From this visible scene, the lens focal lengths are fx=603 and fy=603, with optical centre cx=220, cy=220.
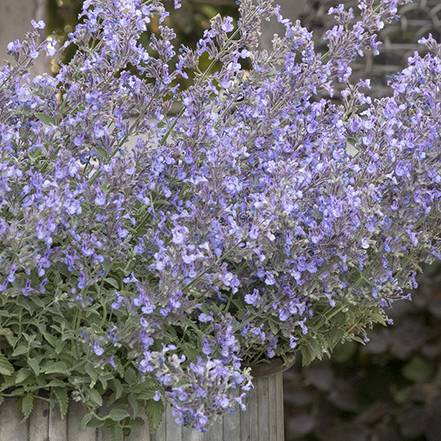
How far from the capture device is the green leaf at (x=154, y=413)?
99 centimetres

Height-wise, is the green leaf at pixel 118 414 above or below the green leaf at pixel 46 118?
below

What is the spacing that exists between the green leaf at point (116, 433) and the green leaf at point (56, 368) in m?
0.13

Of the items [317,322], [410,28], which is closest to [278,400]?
[317,322]

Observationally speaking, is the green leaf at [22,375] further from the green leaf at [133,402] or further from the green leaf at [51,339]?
the green leaf at [133,402]

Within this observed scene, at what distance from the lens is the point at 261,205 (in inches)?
33.8

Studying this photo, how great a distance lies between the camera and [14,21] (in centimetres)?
319

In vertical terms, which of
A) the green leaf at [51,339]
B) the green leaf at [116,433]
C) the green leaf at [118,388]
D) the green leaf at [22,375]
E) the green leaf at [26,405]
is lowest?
the green leaf at [116,433]

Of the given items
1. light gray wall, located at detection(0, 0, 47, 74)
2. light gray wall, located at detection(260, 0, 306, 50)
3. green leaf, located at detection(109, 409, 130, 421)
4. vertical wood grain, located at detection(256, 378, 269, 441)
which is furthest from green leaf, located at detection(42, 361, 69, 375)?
light gray wall, located at detection(260, 0, 306, 50)

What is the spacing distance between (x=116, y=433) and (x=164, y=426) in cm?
11

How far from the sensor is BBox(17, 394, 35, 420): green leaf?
968 millimetres

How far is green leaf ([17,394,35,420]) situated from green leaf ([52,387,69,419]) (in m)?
0.04

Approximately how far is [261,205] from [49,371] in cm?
43

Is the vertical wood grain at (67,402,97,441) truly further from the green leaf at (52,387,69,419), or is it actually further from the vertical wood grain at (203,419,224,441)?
the vertical wood grain at (203,419,224,441)

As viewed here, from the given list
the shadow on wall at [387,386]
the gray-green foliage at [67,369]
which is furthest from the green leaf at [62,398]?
the shadow on wall at [387,386]
